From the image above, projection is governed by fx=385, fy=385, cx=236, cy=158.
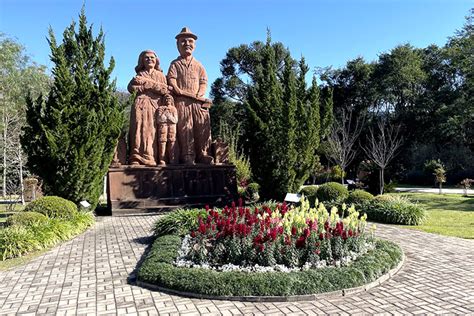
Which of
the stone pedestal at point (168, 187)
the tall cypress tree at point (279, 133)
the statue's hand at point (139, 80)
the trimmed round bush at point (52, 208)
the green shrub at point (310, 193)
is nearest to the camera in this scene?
the trimmed round bush at point (52, 208)

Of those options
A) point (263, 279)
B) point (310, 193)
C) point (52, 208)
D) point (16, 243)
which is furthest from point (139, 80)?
point (263, 279)

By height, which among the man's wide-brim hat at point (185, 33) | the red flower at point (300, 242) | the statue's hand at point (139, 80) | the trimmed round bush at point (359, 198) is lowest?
the red flower at point (300, 242)

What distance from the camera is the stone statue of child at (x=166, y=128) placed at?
46.4ft

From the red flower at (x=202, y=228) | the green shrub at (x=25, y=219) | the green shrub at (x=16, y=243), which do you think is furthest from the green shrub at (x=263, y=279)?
the green shrub at (x=25, y=219)

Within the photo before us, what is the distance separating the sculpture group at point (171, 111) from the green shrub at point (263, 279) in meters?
8.56

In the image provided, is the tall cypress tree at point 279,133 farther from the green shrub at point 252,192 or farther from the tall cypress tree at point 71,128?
the tall cypress tree at point 71,128

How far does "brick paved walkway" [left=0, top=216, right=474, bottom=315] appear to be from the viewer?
465 cm

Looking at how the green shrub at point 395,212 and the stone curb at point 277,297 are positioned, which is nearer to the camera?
the stone curb at point 277,297

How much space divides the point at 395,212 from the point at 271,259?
6482 mm

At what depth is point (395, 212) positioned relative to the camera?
430 inches

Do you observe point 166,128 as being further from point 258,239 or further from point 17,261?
point 258,239

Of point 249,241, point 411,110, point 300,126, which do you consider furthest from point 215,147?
point 411,110

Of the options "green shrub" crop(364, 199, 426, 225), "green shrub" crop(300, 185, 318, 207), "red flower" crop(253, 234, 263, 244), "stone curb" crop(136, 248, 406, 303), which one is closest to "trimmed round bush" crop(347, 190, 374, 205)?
"green shrub" crop(364, 199, 426, 225)

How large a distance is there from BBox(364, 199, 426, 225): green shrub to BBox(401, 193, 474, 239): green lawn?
306 mm
